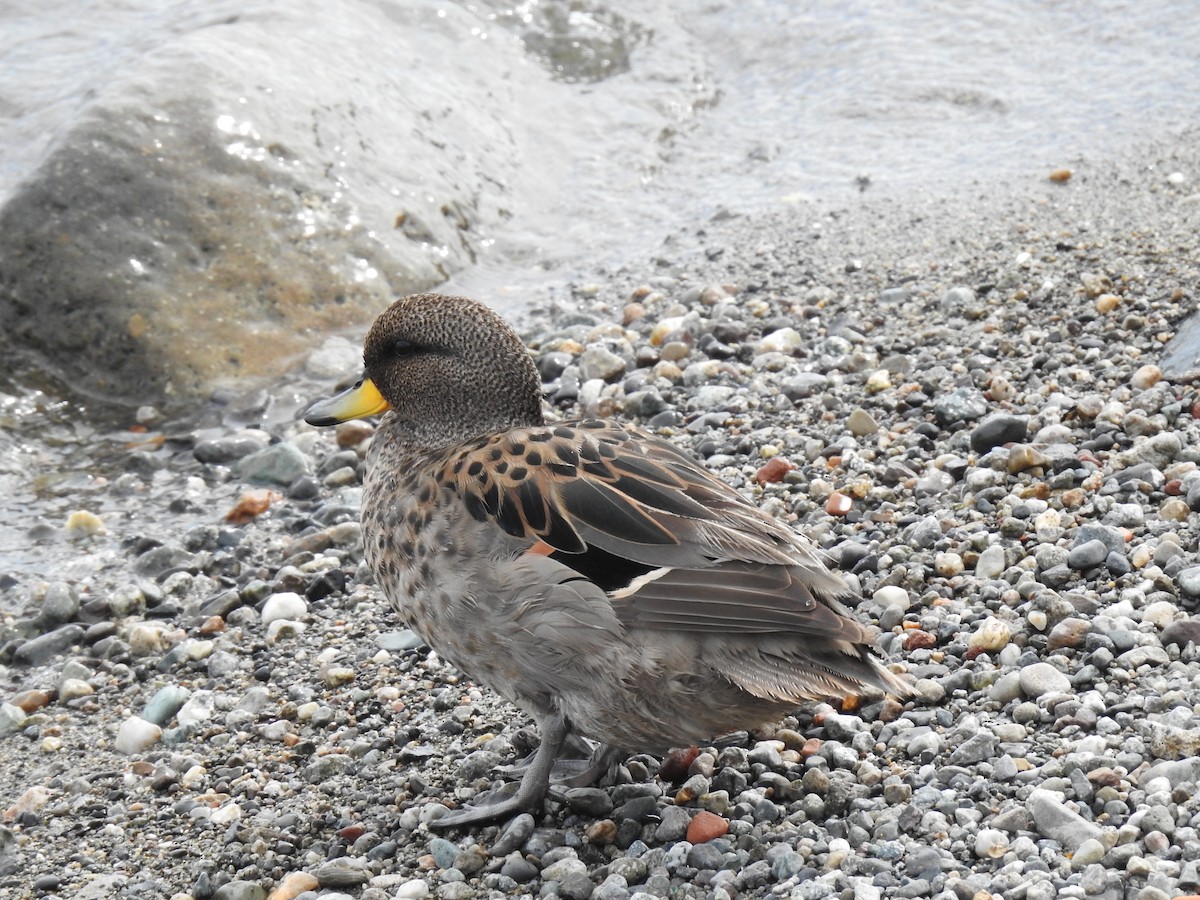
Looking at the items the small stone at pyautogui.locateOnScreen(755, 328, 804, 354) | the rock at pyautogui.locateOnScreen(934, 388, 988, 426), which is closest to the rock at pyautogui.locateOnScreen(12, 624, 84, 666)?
the small stone at pyautogui.locateOnScreen(755, 328, 804, 354)

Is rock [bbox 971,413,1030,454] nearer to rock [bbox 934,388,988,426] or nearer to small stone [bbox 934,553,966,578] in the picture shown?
rock [bbox 934,388,988,426]

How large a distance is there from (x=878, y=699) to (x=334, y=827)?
5.69ft

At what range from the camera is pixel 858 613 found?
15.4 ft

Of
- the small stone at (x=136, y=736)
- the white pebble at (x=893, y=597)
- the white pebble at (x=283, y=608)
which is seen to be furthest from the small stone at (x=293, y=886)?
the white pebble at (x=893, y=597)

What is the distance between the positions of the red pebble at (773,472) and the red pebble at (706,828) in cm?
214

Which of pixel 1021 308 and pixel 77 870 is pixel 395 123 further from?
pixel 77 870

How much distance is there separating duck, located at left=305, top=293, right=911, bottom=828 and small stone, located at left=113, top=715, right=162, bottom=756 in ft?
3.77

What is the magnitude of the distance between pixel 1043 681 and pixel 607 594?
1.34 m

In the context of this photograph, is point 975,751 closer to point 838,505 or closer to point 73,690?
point 838,505

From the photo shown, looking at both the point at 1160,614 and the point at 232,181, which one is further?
the point at 232,181

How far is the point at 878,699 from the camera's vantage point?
425 centimetres

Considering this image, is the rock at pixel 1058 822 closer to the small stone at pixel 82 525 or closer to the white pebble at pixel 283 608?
the white pebble at pixel 283 608

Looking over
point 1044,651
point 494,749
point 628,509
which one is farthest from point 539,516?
point 1044,651

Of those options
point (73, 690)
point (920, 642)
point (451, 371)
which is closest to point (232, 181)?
point (73, 690)
